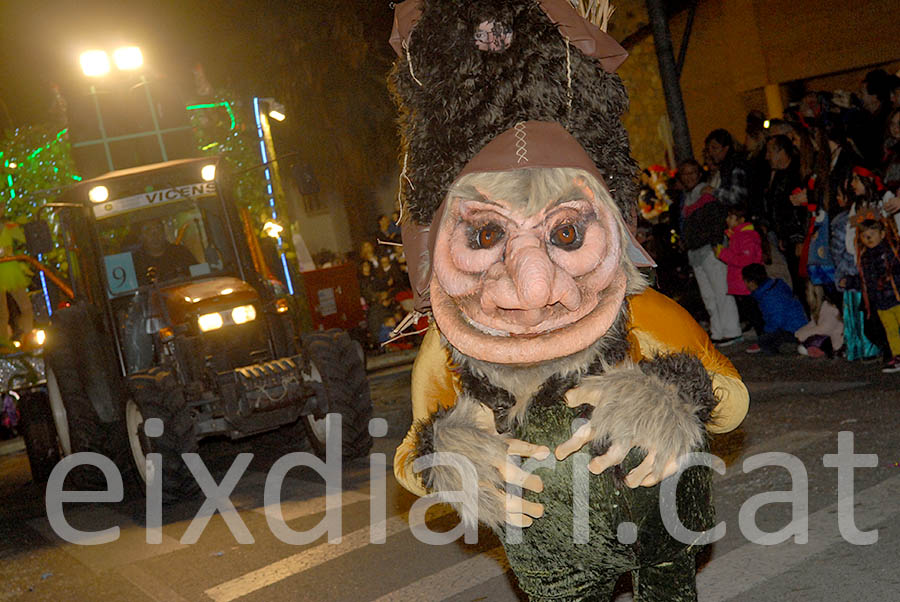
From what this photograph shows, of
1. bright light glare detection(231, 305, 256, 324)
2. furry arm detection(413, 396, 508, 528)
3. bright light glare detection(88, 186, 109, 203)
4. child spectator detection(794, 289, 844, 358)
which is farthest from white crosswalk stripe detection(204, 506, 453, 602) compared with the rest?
child spectator detection(794, 289, 844, 358)

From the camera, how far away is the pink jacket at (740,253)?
29.1ft

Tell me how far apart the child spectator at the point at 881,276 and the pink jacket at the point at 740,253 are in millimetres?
1643

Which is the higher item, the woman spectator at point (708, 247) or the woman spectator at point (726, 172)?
the woman spectator at point (726, 172)

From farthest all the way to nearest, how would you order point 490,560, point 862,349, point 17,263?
point 17,263
point 862,349
point 490,560

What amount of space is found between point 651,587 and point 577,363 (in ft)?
2.09

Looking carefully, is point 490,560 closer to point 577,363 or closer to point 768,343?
point 577,363

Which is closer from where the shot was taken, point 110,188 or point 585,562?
point 585,562

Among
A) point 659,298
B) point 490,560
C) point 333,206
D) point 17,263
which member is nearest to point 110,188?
point 17,263

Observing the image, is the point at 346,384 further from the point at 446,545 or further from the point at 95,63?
the point at 95,63

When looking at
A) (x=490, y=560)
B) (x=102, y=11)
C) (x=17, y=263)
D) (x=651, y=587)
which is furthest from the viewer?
(x=102, y=11)

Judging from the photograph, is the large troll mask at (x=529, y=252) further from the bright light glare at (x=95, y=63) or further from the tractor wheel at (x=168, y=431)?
the bright light glare at (x=95, y=63)

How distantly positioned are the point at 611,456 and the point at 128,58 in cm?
948

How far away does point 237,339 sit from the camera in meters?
7.86

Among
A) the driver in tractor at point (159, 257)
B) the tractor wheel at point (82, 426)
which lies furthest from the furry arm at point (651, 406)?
the tractor wheel at point (82, 426)
